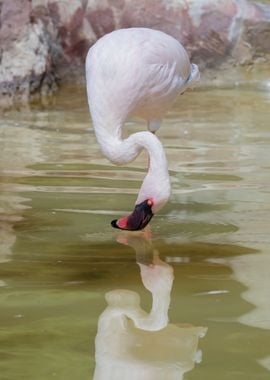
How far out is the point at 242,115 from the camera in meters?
8.58

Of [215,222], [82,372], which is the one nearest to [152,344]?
[82,372]

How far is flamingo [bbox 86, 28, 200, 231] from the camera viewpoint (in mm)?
4980

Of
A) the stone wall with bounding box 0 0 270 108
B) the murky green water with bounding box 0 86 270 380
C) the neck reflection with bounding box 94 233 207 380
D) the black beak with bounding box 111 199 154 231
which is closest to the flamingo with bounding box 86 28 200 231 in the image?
the black beak with bounding box 111 199 154 231

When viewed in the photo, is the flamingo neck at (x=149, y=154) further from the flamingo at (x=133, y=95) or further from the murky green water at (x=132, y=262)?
the murky green water at (x=132, y=262)

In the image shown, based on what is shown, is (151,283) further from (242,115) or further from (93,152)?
(242,115)

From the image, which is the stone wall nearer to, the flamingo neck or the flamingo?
the flamingo

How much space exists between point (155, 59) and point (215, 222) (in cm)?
94

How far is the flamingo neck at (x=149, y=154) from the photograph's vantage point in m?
4.97

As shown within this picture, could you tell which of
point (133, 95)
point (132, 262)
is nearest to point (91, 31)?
point (133, 95)

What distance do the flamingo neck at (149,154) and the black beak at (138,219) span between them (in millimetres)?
30

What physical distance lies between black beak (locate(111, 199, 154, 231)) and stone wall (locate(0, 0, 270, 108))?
190 inches

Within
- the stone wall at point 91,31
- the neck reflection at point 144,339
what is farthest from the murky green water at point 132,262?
the stone wall at point 91,31

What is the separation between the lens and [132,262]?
477 cm

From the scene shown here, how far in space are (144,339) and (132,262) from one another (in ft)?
3.47
